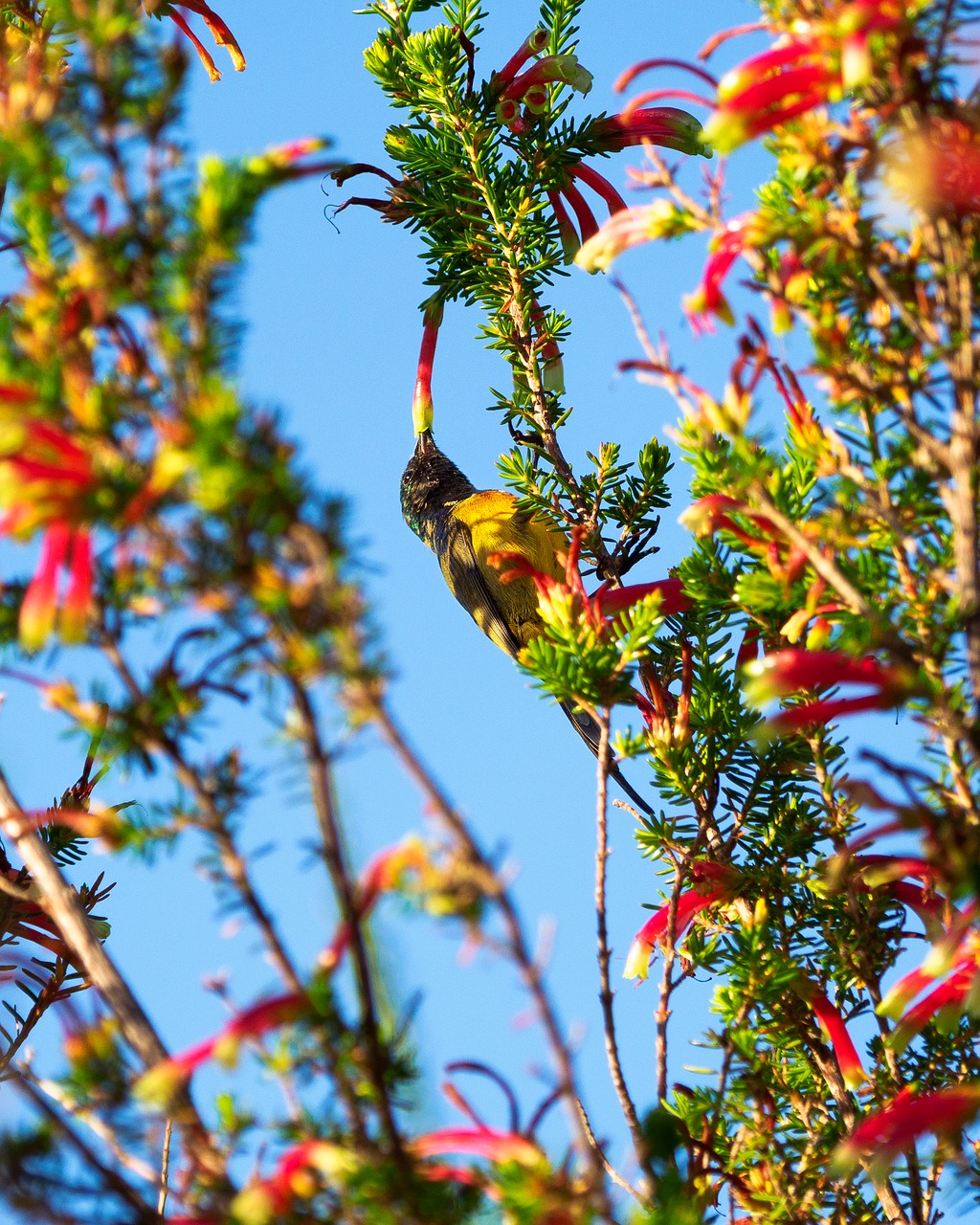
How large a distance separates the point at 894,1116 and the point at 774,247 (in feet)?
3.17

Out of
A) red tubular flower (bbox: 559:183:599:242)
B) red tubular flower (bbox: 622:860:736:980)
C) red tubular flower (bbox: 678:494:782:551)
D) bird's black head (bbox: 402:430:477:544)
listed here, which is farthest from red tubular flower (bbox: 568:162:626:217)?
bird's black head (bbox: 402:430:477:544)

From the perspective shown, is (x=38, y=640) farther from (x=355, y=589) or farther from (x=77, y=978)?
(x=77, y=978)

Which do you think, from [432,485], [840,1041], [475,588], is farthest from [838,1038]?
[432,485]

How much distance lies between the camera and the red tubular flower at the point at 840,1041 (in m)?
1.64

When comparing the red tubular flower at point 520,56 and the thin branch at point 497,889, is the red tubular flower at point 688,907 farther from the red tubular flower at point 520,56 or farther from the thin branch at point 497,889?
the red tubular flower at point 520,56

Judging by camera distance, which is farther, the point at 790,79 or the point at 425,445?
the point at 425,445

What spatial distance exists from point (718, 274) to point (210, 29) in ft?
4.49

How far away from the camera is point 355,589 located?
3.03 feet

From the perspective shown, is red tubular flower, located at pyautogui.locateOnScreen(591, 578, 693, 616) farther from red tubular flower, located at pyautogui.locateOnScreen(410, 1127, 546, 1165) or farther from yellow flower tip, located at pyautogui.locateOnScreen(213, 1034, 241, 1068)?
yellow flower tip, located at pyautogui.locateOnScreen(213, 1034, 241, 1068)

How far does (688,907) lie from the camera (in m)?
1.79

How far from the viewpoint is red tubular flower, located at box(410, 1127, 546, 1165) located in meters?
1.00

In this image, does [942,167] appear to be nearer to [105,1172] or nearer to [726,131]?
[726,131]

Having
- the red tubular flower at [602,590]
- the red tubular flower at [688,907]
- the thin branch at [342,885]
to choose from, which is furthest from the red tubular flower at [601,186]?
the thin branch at [342,885]

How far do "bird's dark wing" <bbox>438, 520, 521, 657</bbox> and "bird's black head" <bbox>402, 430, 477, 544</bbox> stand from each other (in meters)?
0.18
